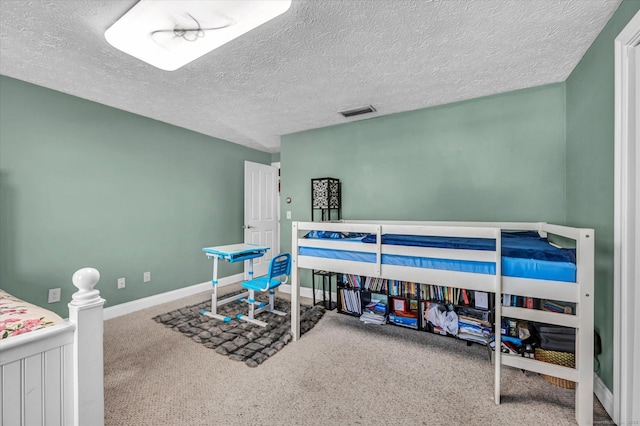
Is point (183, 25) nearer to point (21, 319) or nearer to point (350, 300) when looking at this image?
point (21, 319)

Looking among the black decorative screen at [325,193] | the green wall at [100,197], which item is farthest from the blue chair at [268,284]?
the green wall at [100,197]

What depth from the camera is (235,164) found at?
4.27 meters

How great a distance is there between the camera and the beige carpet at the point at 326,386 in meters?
1.49

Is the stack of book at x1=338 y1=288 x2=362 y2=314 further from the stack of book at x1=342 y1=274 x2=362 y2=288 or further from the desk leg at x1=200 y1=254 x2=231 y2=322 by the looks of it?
the desk leg at x1=200 y1=254 x2=231 y2=322

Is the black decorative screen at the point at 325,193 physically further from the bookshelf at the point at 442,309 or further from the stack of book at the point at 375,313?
the stack of book at the point at 375,313

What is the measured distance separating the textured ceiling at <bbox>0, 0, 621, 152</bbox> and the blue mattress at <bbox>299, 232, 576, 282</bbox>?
1342 millimetres

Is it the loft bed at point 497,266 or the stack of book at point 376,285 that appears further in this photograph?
the stack of book at point 376,285

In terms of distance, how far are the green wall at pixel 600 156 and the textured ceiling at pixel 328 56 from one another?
12cm

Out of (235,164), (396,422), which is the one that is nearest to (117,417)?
(396,422)

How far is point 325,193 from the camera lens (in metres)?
3.29

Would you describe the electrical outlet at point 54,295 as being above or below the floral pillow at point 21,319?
below

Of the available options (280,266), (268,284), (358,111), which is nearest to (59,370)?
(268,284)

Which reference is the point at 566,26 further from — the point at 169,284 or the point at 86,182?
the point at 169,284

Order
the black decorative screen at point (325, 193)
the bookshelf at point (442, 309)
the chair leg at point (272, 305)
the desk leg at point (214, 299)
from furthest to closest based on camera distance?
1. the black decorative screen at point (325, 193)
2. the chair leg at point (272, 305)
3. the desk leg at point (214, 299)
4. the bookshelf at point (442, 309)
